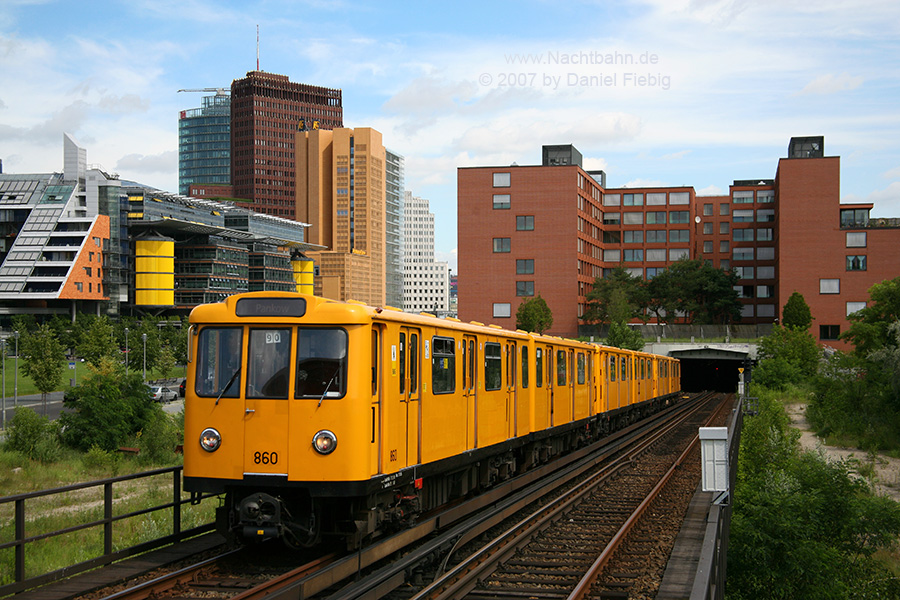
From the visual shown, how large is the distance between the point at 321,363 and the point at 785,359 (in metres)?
50.4

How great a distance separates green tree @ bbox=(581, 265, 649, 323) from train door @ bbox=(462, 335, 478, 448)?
68.4 metres

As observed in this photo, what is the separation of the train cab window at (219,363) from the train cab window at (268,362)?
150mm

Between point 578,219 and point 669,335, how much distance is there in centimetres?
1723

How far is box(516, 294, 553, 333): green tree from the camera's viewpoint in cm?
7495

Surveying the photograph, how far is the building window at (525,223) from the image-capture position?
84.0 meters

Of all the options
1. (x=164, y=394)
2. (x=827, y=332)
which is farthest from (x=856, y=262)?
(x=164, y=394)

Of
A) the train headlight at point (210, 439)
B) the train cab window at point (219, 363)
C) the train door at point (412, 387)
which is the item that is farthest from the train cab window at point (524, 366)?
the train headlight at point (210, 439)

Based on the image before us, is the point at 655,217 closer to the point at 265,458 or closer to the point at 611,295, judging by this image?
the point at 611,295

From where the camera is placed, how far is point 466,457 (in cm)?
1292

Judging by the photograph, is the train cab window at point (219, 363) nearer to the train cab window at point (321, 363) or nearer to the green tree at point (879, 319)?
the train cab window at point (321, 363)

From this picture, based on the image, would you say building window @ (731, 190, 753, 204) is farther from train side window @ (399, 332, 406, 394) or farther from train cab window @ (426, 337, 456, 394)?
train side window @ (399, 332, 406, 394)

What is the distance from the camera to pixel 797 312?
7369 centimetres

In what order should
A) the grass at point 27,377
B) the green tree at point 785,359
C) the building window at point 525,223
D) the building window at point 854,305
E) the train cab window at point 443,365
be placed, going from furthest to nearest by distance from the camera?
the building window at point 525,223, the building window at point 854,305, the grass at point 27,377, the green tree at point 785,359, the train cab window at point 443,365

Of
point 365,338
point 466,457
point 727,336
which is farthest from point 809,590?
point 727,336
